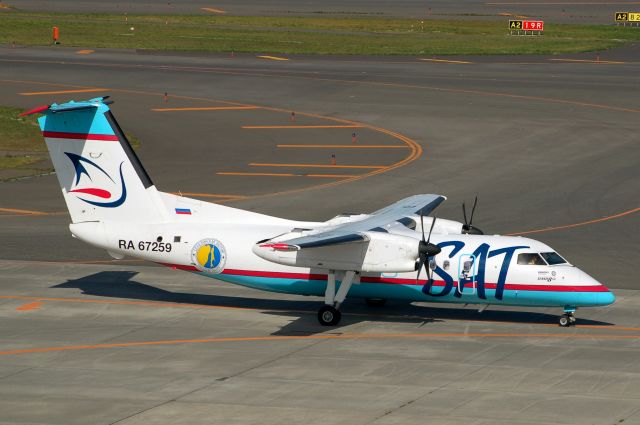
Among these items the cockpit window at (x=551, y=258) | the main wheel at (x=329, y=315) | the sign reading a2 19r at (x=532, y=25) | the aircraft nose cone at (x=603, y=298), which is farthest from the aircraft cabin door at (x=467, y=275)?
the sign reading a2 19r at (x=532, y=25)

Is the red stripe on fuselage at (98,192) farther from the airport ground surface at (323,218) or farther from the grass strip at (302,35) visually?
the grass strip at (302,35)

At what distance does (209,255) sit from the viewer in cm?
3484

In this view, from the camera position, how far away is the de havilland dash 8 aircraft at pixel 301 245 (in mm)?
32969

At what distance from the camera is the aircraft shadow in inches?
1363

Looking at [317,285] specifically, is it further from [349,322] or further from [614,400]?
[614,400]

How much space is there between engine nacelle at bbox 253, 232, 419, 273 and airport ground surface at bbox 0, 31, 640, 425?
79.9 inches

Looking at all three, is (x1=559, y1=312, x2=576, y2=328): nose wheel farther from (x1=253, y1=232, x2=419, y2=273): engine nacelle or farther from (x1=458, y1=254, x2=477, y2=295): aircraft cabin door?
(x1=253, y1=232, x2=419, y2=273): engine nacelle

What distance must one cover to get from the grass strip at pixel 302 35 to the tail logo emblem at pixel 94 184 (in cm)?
6125

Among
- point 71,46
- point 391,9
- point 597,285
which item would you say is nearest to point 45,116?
point 597,285

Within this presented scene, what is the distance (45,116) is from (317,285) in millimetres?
9899

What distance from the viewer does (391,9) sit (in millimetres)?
132375

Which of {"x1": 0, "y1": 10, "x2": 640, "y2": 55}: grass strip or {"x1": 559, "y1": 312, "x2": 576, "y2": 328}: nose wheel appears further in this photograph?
{"x1": 0, "y1": 10, "x2": 640, "y2": 55}: grass strip

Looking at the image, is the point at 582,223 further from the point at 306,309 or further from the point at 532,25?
the point at 532,25

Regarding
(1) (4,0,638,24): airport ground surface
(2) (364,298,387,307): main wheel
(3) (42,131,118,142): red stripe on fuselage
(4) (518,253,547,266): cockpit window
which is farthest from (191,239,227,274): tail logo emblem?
(1) (4,0,638,24): airport ground surface
